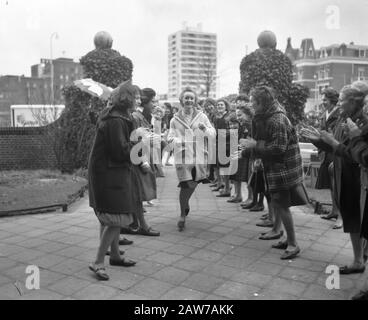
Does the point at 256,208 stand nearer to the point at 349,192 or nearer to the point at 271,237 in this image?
the point at 271,237

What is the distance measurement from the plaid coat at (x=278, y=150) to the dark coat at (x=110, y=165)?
4.97 ft

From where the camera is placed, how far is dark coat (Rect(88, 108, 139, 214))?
3.93m

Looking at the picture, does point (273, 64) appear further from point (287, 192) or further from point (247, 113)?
point (287, 192)

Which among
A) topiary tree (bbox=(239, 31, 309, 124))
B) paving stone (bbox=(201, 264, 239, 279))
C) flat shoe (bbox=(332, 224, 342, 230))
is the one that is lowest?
paving stone (bbox=(201, 264, 239, 279))

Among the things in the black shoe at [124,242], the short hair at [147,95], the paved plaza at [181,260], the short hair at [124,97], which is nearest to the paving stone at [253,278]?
the paved plaza at [181,260]

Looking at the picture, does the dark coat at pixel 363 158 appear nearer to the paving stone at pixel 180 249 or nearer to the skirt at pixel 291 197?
the skirt at pixel 291 197

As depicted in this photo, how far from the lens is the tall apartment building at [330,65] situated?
226 ft

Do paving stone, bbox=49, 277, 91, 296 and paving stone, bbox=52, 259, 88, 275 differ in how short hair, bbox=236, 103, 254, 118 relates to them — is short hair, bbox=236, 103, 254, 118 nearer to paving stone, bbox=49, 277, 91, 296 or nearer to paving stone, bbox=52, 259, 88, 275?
paving stone, bbox=52, 259, 88, 275

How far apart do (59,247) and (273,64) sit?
748 cm

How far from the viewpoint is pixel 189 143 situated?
5.79 m

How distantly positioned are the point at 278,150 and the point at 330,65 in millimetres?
70104

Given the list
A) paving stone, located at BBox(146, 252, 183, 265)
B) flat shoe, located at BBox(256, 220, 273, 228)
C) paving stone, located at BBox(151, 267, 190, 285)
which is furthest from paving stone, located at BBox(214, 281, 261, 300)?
flat shoe, located at BBox(256, 220, 273, 228)

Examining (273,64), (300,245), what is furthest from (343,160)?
(273,64)

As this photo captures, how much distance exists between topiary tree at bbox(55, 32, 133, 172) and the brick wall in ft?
5.05
